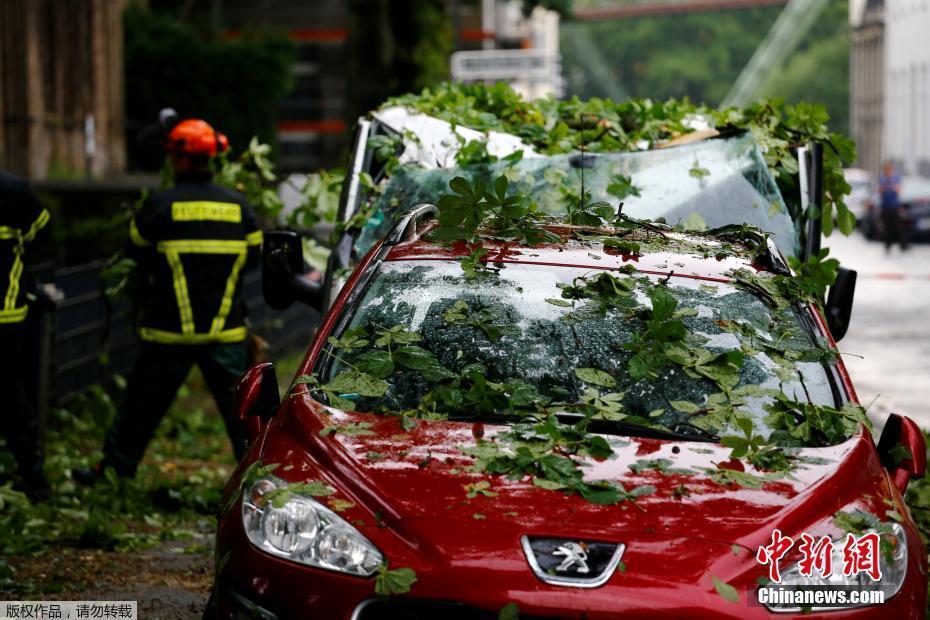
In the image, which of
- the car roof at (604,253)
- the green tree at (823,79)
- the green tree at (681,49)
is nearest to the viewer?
the car roof at (604,253)

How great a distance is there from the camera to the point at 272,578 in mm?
4352

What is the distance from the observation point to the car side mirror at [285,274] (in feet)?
→ 23.3

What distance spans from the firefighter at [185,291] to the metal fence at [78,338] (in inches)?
40.8

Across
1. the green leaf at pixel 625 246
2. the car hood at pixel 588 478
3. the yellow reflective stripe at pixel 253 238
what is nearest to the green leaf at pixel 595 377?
the car hood at pixel 588 478

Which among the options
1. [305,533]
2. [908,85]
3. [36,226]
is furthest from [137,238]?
[908,85]

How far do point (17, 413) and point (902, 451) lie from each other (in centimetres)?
493

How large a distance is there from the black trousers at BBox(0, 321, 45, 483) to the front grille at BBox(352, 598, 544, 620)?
14.8 ft

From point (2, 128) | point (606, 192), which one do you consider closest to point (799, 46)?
point (2, 128)

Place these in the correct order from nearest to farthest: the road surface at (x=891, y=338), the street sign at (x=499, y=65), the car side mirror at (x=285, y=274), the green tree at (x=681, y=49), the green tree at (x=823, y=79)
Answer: the car side mirror at (x=285, y=274), the road surface at (x=891, y=338), the street sign at (x=499, y=65), the green tree at (x=823, y=79), the green tree at (x=681, y=49)

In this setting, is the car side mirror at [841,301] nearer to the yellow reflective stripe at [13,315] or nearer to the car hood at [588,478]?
the car hood at [588,478]

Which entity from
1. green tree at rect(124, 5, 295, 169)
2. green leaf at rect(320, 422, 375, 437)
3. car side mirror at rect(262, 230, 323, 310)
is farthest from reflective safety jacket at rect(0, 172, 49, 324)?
green tree at rect(124, 5, 295, 169)

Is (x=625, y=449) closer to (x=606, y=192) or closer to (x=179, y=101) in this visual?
(x=606, y=192)

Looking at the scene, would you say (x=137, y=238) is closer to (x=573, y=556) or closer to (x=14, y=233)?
(x=14, y=233)

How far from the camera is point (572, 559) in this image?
4.17m
